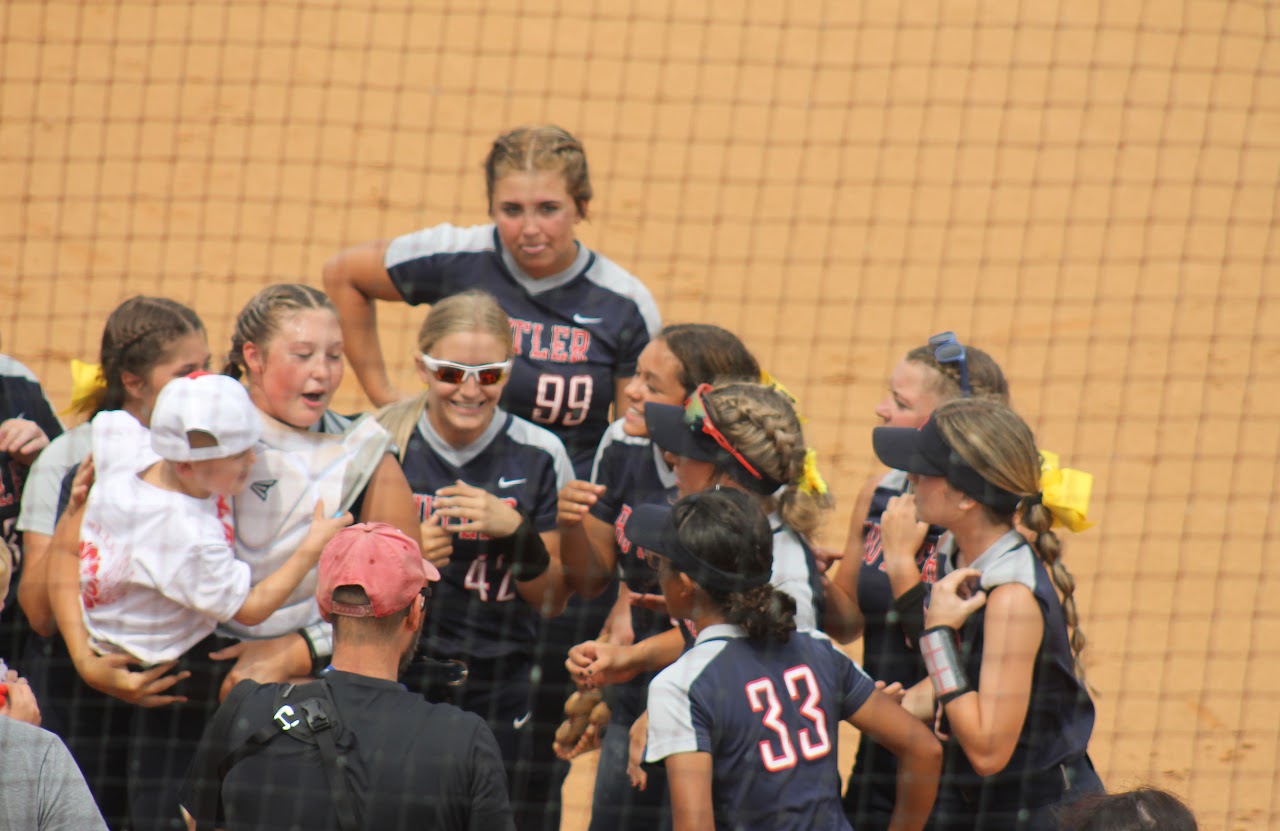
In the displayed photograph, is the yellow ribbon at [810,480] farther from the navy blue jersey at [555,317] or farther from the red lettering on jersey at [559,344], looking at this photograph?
the red lettering on jersey at [559,344]

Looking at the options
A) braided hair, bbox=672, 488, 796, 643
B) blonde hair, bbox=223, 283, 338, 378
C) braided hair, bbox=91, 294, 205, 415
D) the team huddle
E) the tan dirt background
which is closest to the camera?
the team huddle

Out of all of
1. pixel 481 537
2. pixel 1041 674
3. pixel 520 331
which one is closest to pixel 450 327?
pixel 520 331

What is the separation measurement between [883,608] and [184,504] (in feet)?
6.33

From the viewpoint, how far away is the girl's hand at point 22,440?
4.22 meters

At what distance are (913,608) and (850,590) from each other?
1.53ft

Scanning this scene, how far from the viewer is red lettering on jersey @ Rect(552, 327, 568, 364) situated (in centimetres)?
467

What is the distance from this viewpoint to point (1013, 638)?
3277 mm

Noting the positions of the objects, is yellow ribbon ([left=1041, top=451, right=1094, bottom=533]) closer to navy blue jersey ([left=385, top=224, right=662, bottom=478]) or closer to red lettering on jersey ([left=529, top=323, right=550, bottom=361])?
navy blue jersey ([left=385, top=224, right=662, bottom=478])

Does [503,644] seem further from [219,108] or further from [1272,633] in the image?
[219,108]

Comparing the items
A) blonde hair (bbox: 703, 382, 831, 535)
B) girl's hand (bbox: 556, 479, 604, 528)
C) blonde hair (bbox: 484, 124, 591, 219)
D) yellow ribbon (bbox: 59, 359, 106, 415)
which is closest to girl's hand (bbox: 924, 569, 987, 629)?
blonde hair (bbox: 703, 382, 831, 535)

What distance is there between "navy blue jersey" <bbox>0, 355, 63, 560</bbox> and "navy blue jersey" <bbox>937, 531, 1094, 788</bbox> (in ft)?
9.28

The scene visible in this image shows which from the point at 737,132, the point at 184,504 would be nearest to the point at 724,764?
the point at 184,504

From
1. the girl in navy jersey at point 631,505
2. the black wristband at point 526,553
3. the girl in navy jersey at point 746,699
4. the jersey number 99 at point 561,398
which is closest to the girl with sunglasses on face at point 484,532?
the black wristband at point 526,553

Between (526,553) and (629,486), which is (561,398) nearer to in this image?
(629,486)
